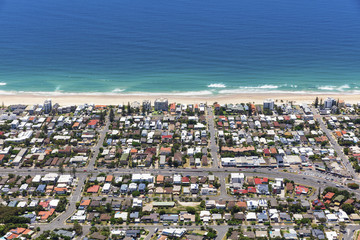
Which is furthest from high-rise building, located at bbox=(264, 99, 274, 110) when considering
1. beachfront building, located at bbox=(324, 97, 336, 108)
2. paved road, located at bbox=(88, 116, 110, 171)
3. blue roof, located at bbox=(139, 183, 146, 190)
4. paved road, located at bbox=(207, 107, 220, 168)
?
blue roof, located at bbox=(139, 183, 146, 190)

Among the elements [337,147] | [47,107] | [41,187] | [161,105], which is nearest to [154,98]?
[161,105]

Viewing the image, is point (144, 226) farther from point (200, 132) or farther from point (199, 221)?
point (200, 132)

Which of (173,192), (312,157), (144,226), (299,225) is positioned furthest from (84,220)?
(312,157)

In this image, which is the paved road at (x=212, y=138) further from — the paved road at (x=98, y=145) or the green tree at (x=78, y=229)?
the green tree at (x=78, y=229)

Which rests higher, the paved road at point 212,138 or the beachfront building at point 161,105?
the beachfront building at point 161,105

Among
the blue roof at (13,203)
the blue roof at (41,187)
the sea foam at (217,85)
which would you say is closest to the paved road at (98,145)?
the blue roof at (41,187)
